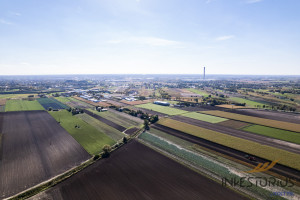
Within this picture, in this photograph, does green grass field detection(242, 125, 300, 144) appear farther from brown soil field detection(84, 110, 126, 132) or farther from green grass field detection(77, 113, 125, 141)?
green grass field detection(77, 113, 125, 141)

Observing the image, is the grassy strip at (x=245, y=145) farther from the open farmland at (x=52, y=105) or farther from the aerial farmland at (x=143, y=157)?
the open farmland at (x=52, y=105)

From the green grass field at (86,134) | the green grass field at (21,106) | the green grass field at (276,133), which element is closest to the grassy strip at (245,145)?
the green grass field at (276,133)

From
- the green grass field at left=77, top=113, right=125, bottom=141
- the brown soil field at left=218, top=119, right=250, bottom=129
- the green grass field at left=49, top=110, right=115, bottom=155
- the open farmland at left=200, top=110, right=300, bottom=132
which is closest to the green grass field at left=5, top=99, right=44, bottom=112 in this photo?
the green grass field at left=49, top=110, right=115, bottom=155

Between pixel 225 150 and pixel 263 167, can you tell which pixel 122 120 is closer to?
pixel 225 150

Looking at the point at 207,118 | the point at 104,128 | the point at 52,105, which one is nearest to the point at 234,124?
the point at 207,118

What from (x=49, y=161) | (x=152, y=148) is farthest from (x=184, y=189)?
(x=49, y=161)
